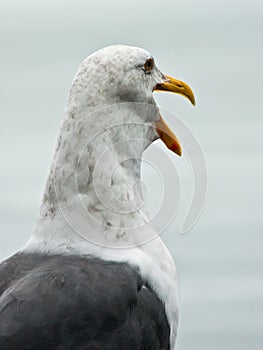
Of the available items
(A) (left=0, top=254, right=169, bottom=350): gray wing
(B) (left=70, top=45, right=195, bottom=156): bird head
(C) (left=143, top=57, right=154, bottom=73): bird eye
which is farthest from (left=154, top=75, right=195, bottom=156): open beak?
(A) (left=0, top=254, right=169, bottom=350): gray wing

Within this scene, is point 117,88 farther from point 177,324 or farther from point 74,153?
point 177,324

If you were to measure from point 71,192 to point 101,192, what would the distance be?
0.26 m

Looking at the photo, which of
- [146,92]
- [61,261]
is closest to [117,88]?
[146,92]

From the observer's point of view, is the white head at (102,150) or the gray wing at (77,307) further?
the white head at (102,150)

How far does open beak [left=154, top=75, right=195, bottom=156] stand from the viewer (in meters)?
16.6

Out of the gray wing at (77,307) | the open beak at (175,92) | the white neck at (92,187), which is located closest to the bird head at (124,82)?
the open beak at (175,92)

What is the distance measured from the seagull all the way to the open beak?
2.8 inches

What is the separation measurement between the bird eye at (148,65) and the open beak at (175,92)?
23 cm

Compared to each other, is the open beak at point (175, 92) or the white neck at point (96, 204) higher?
the open beak at point (175, 92)

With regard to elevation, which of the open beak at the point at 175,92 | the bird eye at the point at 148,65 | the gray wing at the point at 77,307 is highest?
the bird eye at the point at 148,65

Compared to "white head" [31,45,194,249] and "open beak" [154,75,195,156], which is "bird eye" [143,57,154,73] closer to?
"white head" [31,45,194,249]

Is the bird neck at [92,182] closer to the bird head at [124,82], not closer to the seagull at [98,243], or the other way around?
the seagull at [98,243]

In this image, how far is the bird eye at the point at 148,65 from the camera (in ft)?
53.7

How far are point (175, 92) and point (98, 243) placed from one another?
1.99 m
